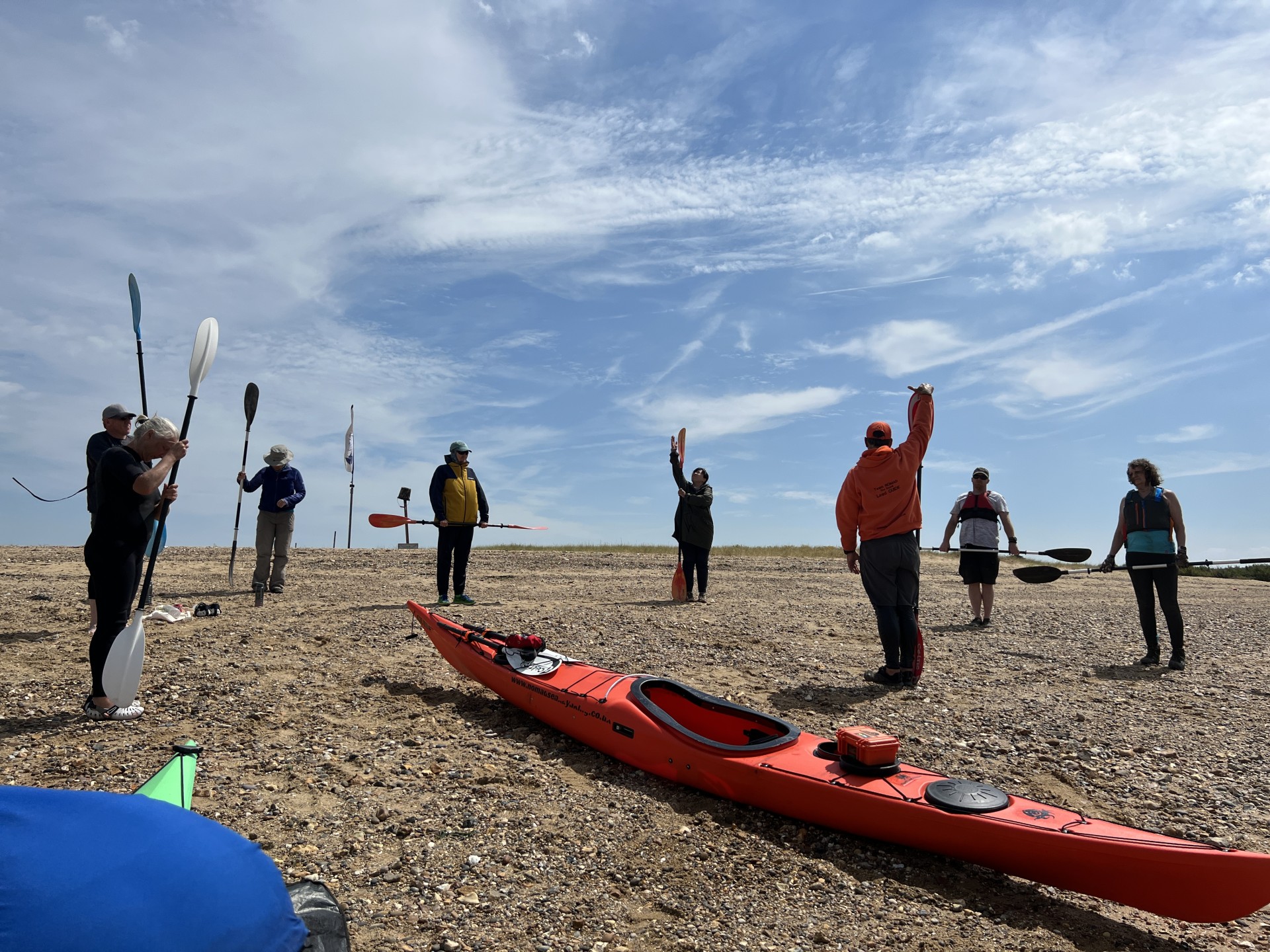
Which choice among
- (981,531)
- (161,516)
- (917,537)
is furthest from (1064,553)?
(161,516)

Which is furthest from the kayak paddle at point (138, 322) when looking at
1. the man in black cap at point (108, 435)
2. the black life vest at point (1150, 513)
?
the black life vest at point (1150, 513)

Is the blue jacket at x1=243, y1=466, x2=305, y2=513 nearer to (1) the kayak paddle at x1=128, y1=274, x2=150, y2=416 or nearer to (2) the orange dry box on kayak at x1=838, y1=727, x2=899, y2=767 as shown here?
(1) the kayak paddle at x1=128, y1=274, x2=150, y2=416

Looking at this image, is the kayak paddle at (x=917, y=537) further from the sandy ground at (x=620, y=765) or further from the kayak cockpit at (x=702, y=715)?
the kayak cockpit at (x=702, y=715)

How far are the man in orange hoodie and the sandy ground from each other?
1.65ft

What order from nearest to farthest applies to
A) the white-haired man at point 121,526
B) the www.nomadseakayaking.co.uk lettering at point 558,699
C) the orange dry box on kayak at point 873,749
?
the orange dry box on kayak at point 873,749, the white-haired man at point 121,526, the www.nomadseakayaking.co.uk lettering at point 558,699

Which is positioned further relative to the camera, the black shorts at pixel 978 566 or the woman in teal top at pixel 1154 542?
the black shorts at pixel 978 566

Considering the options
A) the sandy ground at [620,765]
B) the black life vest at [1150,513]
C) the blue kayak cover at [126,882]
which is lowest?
the sandy ground at [620,765]

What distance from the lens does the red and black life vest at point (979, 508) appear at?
10.8m

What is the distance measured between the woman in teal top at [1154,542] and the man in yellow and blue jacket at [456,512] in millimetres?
7960

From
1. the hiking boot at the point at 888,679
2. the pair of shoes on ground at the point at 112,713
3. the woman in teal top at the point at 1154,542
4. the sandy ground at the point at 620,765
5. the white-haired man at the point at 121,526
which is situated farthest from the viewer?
the woman in teal top at the point at 1154,542

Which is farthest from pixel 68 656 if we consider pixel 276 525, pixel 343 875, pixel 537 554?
pixel 537 554

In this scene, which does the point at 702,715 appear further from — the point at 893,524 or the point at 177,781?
the point at 177,781

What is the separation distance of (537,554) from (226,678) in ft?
46.0

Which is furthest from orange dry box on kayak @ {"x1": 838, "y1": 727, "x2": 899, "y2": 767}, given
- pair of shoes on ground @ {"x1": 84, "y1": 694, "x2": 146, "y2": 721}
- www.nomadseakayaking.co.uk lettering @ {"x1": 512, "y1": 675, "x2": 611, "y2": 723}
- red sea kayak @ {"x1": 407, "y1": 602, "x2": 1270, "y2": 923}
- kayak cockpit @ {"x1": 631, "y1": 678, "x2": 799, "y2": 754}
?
pair of shoes on ground @ {"x1": 84, "y1": 694, "x2": 146, "y2": 721}
